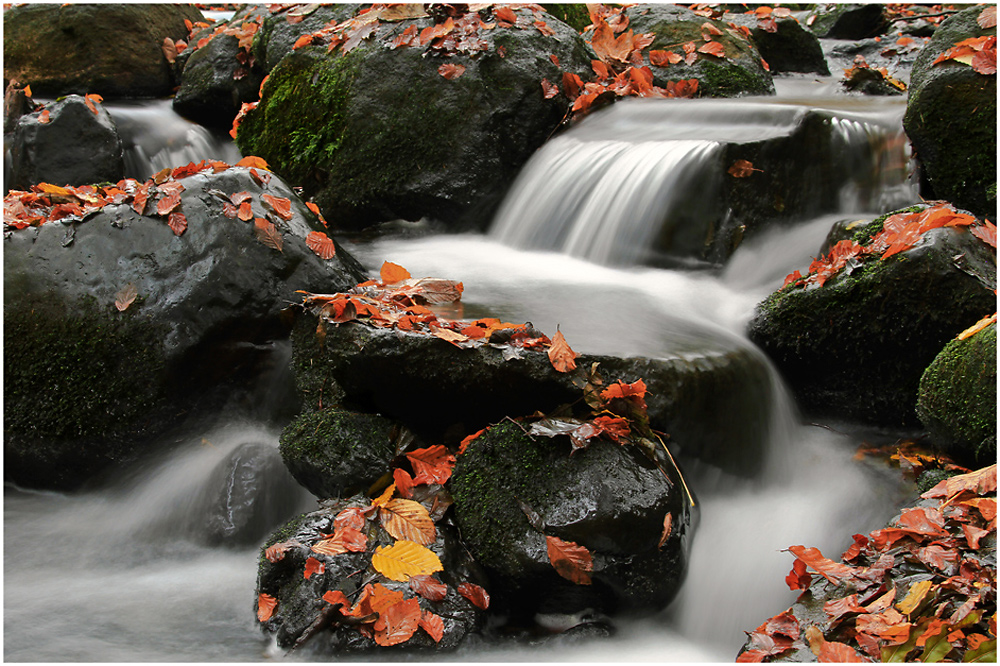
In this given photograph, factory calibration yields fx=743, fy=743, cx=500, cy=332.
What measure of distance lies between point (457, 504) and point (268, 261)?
1798 millimetres

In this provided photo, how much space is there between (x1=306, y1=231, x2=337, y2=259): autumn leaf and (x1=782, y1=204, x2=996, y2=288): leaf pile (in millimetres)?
2603

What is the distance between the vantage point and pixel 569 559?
9.43 feet

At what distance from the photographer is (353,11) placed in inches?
266

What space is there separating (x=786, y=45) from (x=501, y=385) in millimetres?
7110

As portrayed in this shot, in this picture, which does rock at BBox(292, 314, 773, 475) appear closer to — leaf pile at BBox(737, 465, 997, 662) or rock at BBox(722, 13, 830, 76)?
leaf pile at BBox(737, 465, 997, 662)

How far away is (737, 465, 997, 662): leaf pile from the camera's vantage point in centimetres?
227

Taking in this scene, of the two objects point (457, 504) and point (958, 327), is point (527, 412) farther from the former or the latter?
point (958, 327)

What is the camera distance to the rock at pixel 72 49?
321 inches

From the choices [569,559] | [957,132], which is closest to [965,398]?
[569,559]

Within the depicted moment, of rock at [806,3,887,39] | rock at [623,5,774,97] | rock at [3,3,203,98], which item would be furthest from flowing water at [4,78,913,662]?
rock at [806,3,887,39]

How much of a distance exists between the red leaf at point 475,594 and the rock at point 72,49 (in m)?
7.75

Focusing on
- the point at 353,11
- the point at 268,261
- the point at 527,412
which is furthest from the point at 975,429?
the point at 353,11

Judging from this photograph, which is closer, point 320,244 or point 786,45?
point 320,244

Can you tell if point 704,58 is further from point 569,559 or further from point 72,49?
point 72,49
